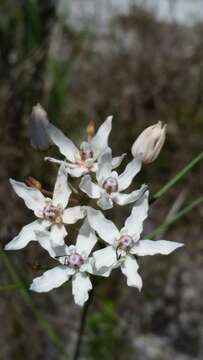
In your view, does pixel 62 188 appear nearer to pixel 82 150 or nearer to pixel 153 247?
pixel 82 150

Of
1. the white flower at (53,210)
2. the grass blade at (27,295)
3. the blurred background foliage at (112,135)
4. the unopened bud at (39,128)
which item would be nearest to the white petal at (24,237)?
the white flower at (53,210)

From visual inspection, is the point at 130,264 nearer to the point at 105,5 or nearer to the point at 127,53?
the point at 127,53

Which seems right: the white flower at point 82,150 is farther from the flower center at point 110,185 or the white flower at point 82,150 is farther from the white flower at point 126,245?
the white flower at point 126,245

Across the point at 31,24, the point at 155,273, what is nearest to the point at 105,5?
the point at 31,24

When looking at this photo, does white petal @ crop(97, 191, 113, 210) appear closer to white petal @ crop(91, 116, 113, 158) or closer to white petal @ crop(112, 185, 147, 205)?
white petal @ crop(112, 185, 147, 205)

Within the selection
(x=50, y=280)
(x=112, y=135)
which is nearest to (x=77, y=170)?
(x=50, y=280)

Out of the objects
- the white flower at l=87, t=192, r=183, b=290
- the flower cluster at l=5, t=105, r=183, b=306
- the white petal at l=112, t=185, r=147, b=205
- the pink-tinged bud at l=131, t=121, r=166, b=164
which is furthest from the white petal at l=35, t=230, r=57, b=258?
the pink-tinged bud at l=131, t=121, r=166, b=164

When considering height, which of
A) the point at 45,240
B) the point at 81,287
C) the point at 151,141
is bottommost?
the point at 81,287
